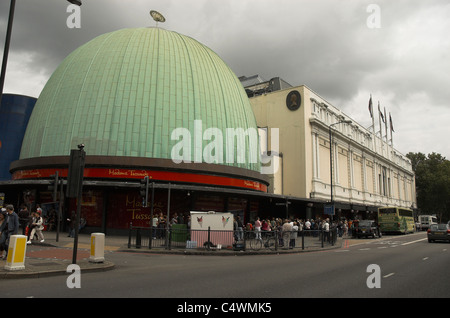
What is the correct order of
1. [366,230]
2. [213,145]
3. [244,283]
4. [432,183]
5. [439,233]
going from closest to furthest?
[244,283], [439,233], [213,145], [366,230], [432,183]

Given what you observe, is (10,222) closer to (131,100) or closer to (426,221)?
(131,100)

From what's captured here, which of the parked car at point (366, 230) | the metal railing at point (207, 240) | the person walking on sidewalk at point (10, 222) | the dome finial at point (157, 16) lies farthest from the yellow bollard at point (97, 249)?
the dome finial at point (157, 16)

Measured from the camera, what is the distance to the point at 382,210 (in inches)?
1698

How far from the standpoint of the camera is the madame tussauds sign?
97.7 ft

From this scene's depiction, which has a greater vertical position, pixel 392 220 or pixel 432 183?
pixel 432 183

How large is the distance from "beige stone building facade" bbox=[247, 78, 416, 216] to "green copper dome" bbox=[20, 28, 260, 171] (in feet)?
39.0

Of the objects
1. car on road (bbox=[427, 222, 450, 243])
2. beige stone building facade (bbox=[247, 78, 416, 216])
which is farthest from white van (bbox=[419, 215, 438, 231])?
car on road (bbox=[427, 222, 450, 243])

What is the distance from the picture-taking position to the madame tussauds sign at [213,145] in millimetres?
29781

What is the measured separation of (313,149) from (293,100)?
7292 millimetres

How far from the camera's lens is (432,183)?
89.3 meters

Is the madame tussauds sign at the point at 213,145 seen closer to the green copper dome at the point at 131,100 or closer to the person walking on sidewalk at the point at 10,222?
the green copper dome at the point at 131,100

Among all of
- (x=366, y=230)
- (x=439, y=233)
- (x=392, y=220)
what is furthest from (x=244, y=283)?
(x=392, y=220)

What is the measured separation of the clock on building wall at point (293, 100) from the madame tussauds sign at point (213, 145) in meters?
13.1

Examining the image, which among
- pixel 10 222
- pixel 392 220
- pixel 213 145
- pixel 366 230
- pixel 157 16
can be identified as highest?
pixel 157 16
